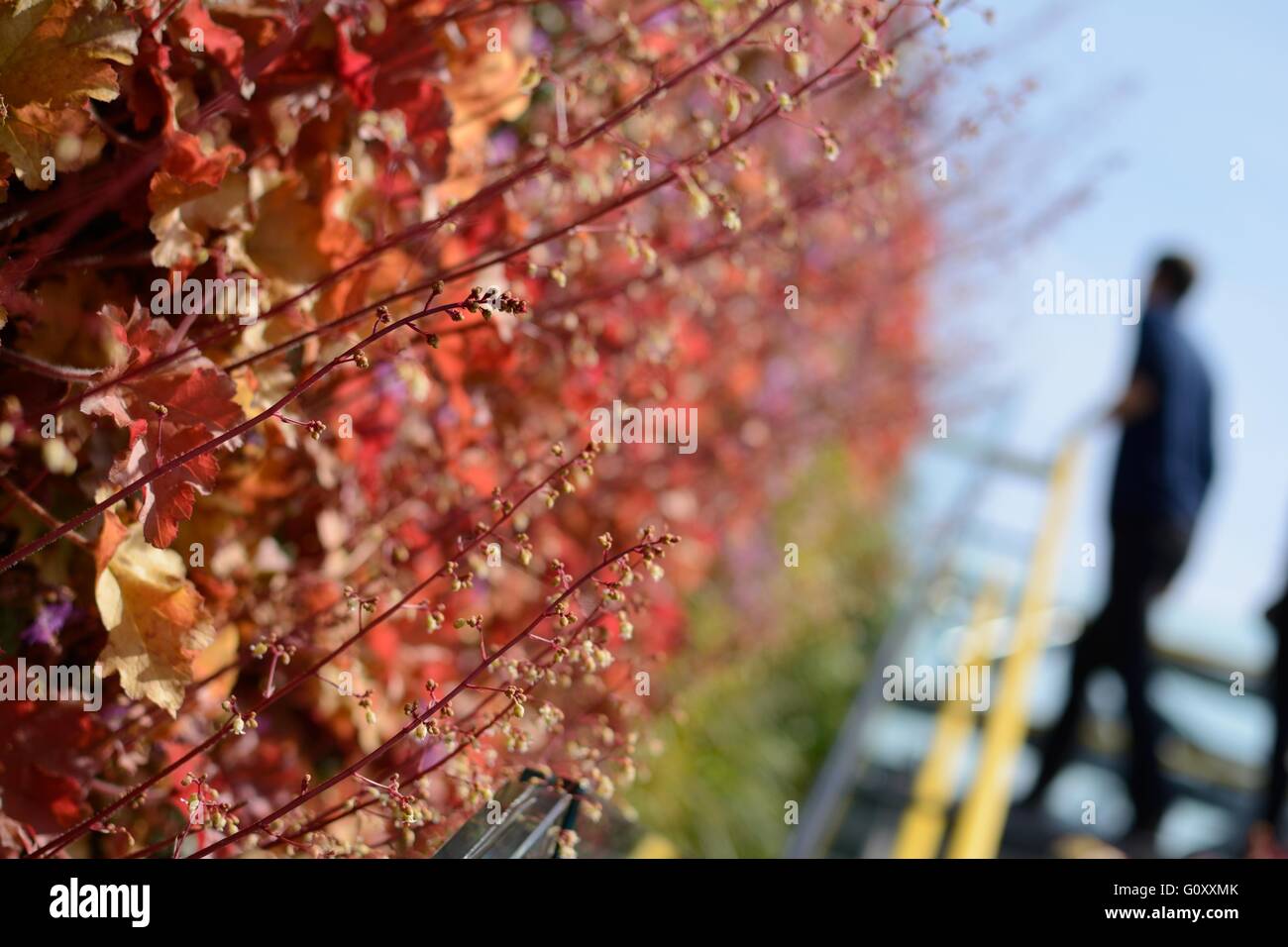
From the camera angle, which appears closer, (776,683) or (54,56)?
(54,56)

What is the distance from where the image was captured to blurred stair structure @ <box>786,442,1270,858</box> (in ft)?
11.2

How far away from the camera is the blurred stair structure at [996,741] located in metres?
3.42

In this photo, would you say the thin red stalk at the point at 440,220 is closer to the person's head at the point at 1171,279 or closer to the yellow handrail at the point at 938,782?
the yellow handrail at the point at 938,782

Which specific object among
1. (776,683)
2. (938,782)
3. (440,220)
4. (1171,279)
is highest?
(1171,279)

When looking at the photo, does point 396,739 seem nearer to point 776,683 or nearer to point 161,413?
point 161,413

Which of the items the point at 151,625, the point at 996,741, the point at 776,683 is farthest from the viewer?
the point at 776,683

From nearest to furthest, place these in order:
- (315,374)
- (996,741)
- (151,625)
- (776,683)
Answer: (315,374) < (151,625) < (996,741) < (776,683)

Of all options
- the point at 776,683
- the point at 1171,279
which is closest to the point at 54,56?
the point at 1171,279

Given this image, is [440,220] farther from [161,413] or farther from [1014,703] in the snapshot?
[1014,703]

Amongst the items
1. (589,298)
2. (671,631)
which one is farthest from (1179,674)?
(589,298)

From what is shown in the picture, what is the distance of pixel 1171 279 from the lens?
3.81 meters

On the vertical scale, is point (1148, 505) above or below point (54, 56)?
below

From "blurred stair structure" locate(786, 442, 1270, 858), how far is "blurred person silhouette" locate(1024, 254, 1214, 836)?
0.76 ft

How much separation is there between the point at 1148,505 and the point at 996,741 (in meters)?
0.90
